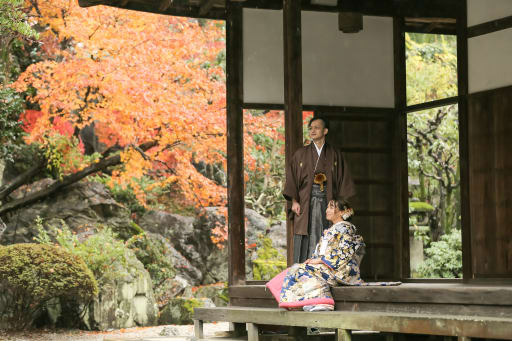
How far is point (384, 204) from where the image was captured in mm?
8195

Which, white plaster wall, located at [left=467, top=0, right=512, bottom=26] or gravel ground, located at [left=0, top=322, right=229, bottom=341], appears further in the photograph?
gravel ground, located at [left=0, top=322, right=229, bottom=341]

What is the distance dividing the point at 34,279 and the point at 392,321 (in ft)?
20.3

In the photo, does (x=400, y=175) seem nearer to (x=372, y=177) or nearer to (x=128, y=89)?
(x=372, y=177)

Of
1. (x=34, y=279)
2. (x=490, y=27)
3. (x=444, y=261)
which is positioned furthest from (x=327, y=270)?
(x=444, y=261)

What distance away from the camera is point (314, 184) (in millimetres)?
6441

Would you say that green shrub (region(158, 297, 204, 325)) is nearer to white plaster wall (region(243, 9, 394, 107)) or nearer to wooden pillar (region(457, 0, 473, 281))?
white plaster wall (region(243, 9, 394, 107))

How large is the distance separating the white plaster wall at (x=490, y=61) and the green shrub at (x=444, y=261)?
23.2 ft

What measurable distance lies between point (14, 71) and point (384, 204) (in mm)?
7774

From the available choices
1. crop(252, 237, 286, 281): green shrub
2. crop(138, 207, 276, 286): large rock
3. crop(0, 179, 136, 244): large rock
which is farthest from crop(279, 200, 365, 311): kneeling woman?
crop(138, 207, 276, 286): large rock

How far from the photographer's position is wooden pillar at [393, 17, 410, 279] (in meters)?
8.13

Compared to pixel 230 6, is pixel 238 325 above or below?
below

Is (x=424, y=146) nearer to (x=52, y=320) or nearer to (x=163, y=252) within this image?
(x=163, y=252)

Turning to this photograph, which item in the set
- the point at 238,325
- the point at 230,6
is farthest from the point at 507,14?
the point at 238,325

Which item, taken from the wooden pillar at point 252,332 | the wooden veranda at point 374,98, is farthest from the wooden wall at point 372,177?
the wooden pillar at point 252,332
